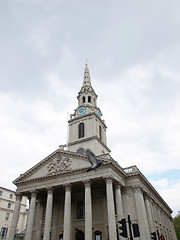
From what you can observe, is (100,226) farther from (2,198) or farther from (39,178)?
(2,198)

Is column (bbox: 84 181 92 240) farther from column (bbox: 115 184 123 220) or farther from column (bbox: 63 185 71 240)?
column (bbox: 115 184 123 220)

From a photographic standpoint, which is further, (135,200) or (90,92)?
(90,92)

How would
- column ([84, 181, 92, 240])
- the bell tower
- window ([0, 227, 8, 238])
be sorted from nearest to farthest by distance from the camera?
column ([84, 181, 92, 240]) → the bell tower → window ([0, 227, 8, 238])

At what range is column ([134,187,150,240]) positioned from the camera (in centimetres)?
2615

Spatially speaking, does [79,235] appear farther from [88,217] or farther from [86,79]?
[86,79]

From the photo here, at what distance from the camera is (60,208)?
33.1 metres

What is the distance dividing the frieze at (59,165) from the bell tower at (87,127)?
7.51 m

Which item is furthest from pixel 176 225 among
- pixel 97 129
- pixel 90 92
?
pixel 90 92

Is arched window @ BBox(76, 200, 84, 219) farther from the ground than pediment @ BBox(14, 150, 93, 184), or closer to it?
closer to it

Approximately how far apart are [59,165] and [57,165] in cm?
37

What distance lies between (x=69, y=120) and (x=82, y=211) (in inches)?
771

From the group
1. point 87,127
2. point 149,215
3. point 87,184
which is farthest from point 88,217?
point 87,127

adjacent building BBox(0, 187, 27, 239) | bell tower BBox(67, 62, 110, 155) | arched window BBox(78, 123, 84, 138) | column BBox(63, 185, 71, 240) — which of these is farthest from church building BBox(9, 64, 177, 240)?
adjacent building BBox(0, 187, 27, 239)

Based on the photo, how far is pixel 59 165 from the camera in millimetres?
30891
